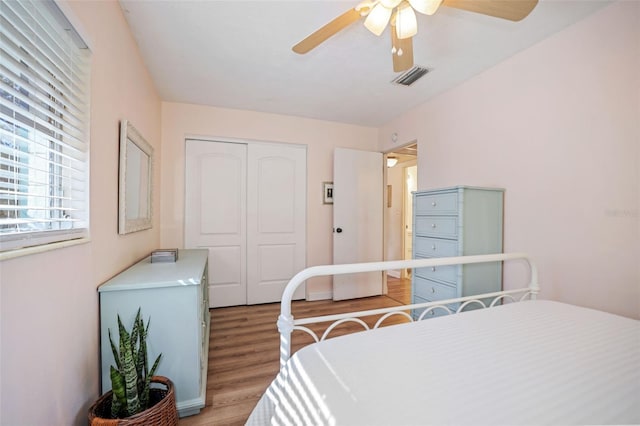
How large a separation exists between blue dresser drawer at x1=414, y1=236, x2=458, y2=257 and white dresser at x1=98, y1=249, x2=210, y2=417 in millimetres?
1752

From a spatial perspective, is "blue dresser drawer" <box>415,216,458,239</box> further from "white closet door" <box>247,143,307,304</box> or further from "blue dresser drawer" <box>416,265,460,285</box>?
"white closet door" <box>247,143,307,304</box>

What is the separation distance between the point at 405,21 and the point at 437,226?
1457 millimetres

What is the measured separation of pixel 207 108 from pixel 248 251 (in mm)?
1726

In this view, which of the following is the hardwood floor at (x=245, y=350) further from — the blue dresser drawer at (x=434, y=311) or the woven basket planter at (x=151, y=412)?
the blue dresser drawer at (x=434, y=311)

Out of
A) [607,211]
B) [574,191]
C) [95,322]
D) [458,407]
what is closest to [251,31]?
[95,322]

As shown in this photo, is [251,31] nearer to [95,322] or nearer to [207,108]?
[207,108]

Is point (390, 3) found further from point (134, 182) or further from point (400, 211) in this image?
point (400, 211)

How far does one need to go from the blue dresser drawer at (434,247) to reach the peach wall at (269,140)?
147 cm

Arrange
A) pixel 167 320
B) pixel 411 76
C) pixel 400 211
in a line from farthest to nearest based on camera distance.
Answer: pixel 400 211, pixel 411 76, pixel 167 320

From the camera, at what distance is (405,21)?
1321mm

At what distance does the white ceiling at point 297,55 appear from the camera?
1.63 meters

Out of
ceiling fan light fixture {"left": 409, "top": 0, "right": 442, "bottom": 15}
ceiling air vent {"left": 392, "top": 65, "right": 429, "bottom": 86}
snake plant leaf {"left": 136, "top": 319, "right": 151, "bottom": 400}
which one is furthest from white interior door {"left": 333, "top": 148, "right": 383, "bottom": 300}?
snake plant leaf {"left": 136, "top": 319, "right": 151, "bottom": 400}

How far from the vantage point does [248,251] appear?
10.8 ft

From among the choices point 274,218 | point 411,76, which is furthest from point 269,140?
point 411,76
